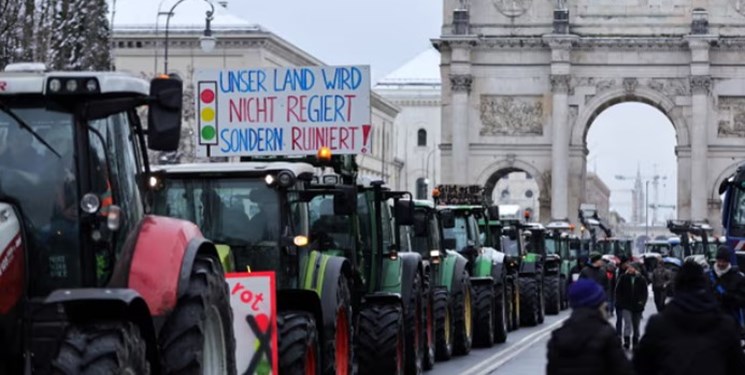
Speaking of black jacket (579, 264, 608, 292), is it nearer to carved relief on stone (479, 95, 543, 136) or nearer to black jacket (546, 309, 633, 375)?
black jacket (546, 309, 633, 375)

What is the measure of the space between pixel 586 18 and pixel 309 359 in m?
80.2

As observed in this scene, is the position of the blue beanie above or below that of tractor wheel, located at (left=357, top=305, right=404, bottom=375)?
above

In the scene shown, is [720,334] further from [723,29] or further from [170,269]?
[723,29]

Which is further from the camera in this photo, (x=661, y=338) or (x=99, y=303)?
(x=661, y=338)

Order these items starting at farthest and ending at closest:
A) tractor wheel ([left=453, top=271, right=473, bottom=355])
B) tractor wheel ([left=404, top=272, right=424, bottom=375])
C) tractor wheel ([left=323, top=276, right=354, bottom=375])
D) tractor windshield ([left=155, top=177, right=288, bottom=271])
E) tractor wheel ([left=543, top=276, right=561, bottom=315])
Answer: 1. tractor wheel ([left=543, top=276, right=561, bottom=315])
2. tractor wheel ([left=453, top=271, right=473, bottom=355])
3. tractor wheel ([left=404, top=272, right=424, bottom=375])
4. tractor windshield ([left=155, top=177, right=288, bottom=271])
5. tractor wheel ([left=323, top=276, right=354, bottom=375])

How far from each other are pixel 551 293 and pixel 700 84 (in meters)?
45.9

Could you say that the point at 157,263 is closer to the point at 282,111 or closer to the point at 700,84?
the point at 282,111

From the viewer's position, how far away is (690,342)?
1153 centimetres

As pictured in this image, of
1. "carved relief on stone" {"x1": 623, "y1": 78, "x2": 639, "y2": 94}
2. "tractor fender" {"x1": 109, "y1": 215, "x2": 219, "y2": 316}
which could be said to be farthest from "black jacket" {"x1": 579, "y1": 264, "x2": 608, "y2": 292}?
"carved relief on stone" {"x1": 623, "y1": 78, "x2": 639, "y2": 94}

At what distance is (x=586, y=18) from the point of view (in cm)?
9556

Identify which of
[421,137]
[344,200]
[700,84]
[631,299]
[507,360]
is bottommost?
[507,360]

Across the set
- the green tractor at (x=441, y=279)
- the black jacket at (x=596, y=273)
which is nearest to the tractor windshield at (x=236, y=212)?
the green tractor at (x=441, y=279)

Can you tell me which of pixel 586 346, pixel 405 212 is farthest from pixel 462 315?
pixel 586 346

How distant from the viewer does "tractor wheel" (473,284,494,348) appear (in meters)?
31.8
